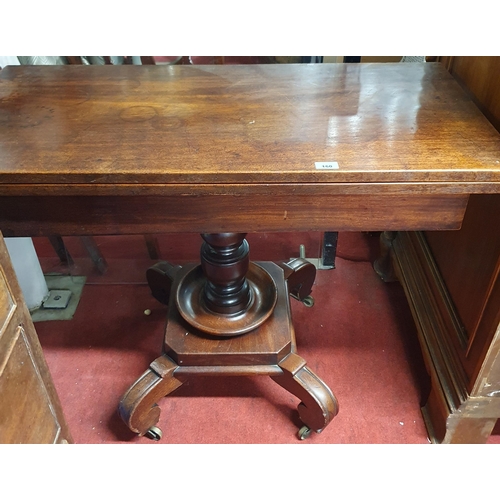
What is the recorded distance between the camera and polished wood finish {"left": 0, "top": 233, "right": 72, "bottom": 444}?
74cm

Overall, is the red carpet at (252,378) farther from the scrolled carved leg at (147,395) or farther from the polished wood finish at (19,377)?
the polished wood finish at (19,377)

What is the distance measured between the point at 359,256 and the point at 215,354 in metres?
0.78

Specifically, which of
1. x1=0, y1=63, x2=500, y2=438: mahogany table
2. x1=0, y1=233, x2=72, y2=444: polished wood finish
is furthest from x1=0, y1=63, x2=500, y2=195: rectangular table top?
x1=0, y1=233, x2=72, y2=444: polished wood finish

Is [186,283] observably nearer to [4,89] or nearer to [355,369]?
[355,369]

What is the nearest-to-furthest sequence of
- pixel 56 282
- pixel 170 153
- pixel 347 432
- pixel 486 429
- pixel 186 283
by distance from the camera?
pixel 170 153, pixel 486 429, pixel 347 432, pixel 186 283, pixel 56 282

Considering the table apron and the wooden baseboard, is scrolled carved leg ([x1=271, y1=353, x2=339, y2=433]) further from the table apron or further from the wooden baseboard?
the table apron

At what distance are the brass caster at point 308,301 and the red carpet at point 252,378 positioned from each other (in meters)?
0.02

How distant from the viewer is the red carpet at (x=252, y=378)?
1.23m

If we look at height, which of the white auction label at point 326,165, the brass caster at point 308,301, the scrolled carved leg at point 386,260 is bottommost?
the brass caster at point 308,301

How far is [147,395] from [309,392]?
378 mm

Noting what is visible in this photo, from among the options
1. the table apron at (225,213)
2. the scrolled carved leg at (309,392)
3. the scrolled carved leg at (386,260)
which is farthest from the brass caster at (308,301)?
the table apron at (225,213)

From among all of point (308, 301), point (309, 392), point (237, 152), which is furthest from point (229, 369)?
point (237, 152)

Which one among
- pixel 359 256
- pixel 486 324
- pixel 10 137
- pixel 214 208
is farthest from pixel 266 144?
pixel 359 256

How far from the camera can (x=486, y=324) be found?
3.10 feet
